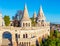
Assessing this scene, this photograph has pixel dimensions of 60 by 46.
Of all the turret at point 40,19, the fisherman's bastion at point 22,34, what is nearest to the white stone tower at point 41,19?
the turret at point 40,19

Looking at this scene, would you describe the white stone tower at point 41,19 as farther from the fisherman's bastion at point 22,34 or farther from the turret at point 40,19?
the fisherman's bastion at point 22,34

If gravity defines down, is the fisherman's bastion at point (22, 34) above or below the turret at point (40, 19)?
below

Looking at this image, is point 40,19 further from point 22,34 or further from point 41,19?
point 22,34

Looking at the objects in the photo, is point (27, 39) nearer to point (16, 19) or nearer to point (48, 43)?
point (48, 43)

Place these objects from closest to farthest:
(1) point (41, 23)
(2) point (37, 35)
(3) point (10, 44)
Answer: (3) point (10, 44), (2) point (37, 35), (1) point (41, 23)

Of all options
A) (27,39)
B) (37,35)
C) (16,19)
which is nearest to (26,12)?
(37,35)

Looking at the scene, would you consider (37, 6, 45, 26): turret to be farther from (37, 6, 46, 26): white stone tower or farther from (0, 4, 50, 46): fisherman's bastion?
(0, 4, 50, 46): fisherman's bastion

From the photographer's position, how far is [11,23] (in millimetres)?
64688

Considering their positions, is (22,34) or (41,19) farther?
(41,19)

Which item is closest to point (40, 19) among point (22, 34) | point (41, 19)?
point (41, 19)

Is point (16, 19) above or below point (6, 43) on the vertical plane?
above

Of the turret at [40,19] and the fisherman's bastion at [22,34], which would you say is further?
the turret at [40,19]

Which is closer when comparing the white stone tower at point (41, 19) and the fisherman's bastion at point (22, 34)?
the fisherman's bastion at point (22, 34)

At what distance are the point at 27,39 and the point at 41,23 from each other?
17.2 m
